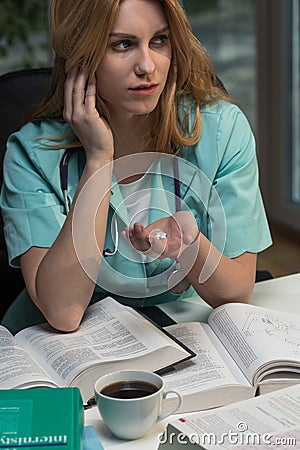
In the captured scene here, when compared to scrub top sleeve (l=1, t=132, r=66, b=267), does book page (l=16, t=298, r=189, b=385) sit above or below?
below

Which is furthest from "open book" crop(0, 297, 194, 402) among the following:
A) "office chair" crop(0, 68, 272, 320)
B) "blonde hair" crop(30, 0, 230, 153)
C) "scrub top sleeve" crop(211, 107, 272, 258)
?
"office chair" crop(0, 68, 272, 320)

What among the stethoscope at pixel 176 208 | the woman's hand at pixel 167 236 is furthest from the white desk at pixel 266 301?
the woman's hand at pixel 167 236

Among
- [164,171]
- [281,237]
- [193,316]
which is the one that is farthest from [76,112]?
[281,237]

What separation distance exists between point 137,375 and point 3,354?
0.87 feet

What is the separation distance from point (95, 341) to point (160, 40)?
0.55 meters

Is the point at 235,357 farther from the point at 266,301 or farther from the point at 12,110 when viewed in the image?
the point at 12,110

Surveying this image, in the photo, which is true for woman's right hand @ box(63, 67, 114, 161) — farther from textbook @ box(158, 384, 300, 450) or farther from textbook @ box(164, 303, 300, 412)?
textbook @ box(158, 384, 300, 450)

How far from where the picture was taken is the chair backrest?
74.9 inches

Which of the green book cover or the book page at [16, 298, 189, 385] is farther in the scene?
the book page at [16, 298, 189, 385]

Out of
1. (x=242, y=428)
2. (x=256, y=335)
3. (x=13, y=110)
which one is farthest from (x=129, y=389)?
(x=13, y=110)

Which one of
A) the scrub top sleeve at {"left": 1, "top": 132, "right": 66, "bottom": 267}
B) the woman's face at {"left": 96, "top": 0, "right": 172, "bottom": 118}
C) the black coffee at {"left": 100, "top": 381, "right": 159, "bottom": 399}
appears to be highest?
the woman's face at {"left": 96, "top": 0, "right": 172, "bottom": 118}

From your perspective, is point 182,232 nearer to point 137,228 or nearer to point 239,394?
point 137,228

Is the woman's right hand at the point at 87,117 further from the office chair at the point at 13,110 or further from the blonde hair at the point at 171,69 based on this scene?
the office chair at the point at 13,110

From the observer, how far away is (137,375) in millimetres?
1061
